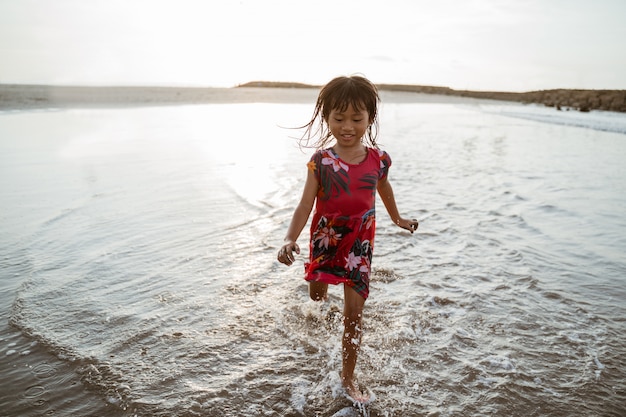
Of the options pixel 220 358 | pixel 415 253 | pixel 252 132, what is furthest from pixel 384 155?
pixel 252 132

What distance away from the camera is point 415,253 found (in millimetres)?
5156

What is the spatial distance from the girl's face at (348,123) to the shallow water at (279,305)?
1.50 metres

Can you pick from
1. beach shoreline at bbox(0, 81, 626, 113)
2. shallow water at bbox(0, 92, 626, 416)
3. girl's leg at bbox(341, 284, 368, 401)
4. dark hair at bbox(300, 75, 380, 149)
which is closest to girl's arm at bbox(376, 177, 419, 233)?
dark hair at bbox(300, 75, 380, 149)

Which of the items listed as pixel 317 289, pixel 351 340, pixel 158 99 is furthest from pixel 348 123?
pixel 158 99

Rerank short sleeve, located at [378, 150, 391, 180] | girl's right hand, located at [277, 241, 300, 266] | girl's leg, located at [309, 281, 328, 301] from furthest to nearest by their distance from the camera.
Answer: girl's leg, located at [309, 281, 328, 301] < short sleeve, located at [378, 150, 391, 180] < girl's right hand, located at [277, 241, 300, 266]

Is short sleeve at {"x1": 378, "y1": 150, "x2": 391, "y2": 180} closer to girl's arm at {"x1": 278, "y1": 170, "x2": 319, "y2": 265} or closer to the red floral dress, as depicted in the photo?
the red floral dress

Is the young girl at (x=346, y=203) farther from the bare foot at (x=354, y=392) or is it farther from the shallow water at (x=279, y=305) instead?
the shallow water at (x=279, y=305)

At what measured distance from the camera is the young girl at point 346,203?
2.86 meters

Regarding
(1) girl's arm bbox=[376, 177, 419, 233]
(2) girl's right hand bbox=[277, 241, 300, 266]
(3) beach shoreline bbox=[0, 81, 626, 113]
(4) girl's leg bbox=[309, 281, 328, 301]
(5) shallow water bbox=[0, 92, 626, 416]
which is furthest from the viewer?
(3) beach shoreline bbox=[0, 81, 626, 113]

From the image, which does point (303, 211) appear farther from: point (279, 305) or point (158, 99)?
point (158, 99)

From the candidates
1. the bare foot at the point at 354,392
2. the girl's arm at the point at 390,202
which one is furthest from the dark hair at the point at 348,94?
the bare foot at the point at 354,392

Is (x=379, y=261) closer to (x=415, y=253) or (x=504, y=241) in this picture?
(x=415, y=253)

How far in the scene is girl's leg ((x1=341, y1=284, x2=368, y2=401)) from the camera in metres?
2.79

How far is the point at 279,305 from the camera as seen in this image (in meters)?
3.89
